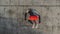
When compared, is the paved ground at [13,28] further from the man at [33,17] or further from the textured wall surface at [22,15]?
the man at [33,17]

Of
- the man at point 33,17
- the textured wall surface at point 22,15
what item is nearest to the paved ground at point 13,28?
the textured wall surface at point 22,15

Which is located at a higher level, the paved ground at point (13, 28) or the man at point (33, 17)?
the man at point (33, 17)

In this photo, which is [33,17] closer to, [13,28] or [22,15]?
[22,15]

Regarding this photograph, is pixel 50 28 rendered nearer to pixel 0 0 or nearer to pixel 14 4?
pixel 14 4

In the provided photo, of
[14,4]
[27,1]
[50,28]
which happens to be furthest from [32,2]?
[50,28]

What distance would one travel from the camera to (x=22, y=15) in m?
4.32

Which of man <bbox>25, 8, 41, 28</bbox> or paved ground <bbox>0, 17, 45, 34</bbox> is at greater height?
man <bbox>25, 8, 41, 28</bbox>

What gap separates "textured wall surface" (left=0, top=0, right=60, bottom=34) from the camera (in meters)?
4.24

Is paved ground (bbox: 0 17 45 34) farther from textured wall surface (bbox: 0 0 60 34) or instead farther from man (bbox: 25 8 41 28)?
man (bbox: 25 8 41 28)

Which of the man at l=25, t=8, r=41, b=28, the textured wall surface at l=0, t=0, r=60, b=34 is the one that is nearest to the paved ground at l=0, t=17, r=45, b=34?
the textured wall surface at l=0, t=0, r=60, b=34

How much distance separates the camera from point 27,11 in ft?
14.1

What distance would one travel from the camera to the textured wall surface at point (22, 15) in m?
4.24

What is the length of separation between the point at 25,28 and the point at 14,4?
57 cm

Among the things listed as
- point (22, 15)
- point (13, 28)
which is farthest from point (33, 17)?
point (13, 28)
